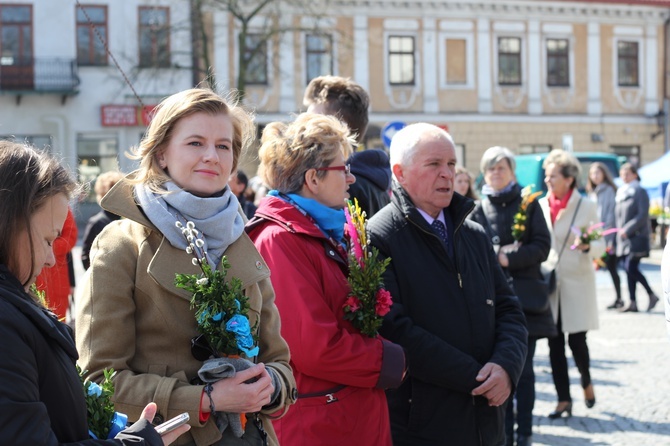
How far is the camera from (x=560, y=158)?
7648 millimetres

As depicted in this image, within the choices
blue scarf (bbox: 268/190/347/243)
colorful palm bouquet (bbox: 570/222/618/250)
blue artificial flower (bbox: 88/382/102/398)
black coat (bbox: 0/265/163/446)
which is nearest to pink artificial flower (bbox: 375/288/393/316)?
blue scarf (bbox: 268/190/347/243)

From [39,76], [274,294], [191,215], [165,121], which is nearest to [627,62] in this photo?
[39,76]

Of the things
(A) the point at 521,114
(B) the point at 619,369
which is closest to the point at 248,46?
(A) the point at 521,114

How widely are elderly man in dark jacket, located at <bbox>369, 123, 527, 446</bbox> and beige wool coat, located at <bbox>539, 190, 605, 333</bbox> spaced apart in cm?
325

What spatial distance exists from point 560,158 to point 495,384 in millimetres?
4038

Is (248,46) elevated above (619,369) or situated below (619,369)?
above

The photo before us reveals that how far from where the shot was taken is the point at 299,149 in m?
3.86

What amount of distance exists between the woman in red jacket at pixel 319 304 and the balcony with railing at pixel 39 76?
29482 millimetres

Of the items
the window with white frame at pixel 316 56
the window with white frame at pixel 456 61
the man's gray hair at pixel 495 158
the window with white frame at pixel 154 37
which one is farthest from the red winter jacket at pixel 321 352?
the window with white frame at pixel 456 61

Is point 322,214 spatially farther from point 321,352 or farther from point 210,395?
point 210,395

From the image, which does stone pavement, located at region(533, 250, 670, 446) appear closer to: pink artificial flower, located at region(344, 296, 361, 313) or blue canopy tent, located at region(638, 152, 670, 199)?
pink artificial flower, located at region(344, 296, 361, 313)

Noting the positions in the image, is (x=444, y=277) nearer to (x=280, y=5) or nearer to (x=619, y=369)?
(x=619, y=369)

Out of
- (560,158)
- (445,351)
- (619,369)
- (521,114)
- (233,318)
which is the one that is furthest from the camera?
(521,114)

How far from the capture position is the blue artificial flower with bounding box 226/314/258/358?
102 inches
